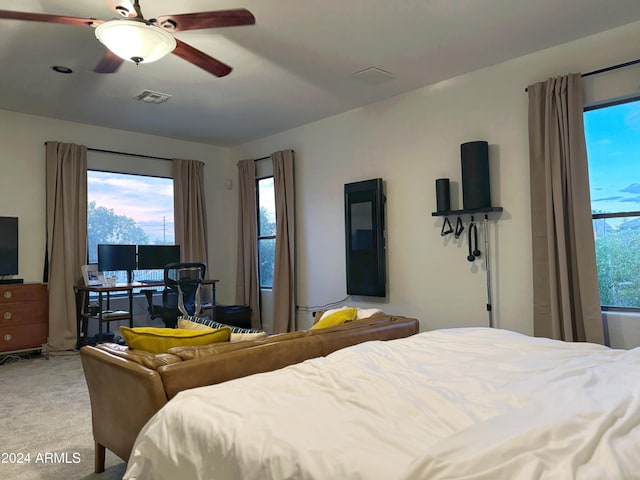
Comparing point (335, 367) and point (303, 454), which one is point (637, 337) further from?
point (303, 454)

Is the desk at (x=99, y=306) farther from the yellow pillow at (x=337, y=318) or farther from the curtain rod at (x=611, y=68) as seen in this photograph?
the curtain rod at (x=611, y=68)

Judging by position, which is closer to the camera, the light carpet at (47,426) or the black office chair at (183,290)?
the light carpet at (47,426)

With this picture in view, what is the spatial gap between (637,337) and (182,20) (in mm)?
3735

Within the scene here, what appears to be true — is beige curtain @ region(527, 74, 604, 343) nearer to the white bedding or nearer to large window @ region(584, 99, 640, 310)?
large window @ region(584, 99, 640, 310)

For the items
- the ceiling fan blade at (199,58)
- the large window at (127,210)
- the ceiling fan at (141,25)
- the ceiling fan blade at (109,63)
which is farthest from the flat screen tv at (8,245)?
the ceiling fan blade at (199,58)

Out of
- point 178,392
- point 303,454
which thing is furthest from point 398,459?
point 178,392

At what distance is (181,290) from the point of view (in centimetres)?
483

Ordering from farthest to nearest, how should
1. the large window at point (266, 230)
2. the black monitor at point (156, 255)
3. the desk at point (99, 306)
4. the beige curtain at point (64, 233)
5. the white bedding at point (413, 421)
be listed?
the large window at point (266, 230), the black monitor at point (156, 255), the beige curtain at point (64, 233), the desk at point (99, 306), the white bedding at point (413, 421)

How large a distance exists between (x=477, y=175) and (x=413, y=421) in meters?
3.01

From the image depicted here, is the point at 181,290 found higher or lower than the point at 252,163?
lower

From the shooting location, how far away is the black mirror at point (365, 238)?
482 cm

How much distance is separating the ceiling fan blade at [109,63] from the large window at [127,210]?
2879mm

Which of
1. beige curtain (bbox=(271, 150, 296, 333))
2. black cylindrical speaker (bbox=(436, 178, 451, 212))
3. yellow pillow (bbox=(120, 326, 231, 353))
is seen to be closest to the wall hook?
black cylindrical speaker (bbox=(436, 178, 451, 212))

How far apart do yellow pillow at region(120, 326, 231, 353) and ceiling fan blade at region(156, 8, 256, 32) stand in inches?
65.7
